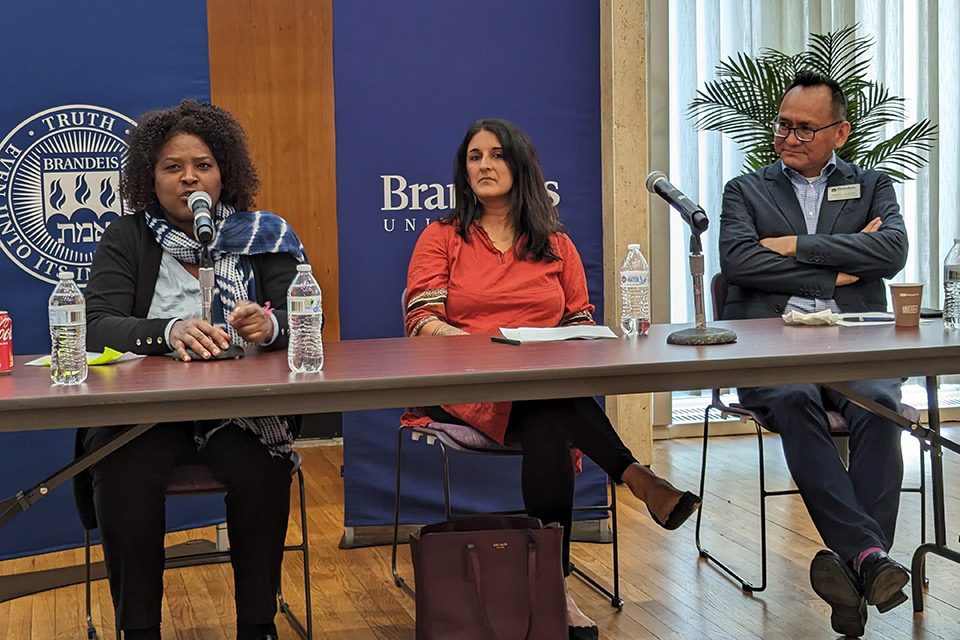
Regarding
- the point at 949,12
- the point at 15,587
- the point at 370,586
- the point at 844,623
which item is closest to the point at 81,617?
the point at 15,587

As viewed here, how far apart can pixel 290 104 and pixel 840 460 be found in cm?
321

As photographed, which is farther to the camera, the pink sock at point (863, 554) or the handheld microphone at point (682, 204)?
the pink sock at point (863, 554)

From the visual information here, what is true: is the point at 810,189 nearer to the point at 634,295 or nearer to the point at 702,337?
the point at 634,295

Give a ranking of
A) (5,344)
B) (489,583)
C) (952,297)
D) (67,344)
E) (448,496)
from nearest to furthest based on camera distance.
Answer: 1. (67,344)
2. (5,344)
3. (489,583)
4. (952,297)
5. (448,496)

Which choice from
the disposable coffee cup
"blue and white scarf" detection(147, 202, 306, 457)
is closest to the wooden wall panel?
"blue and white scarf" detection(147, 202, 306, 457)

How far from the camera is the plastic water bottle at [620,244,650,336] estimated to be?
244cm

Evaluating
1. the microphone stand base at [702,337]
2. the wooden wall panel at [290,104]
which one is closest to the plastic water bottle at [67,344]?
the microphone stand base at [702,337]

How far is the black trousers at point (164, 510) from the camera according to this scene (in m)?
2.05

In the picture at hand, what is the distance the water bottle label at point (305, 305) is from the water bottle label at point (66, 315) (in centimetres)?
39

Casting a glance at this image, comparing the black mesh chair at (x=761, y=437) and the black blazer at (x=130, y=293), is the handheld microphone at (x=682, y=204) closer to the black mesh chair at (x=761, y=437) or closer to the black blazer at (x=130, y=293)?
the black mesh chair at (x=761, y=437)

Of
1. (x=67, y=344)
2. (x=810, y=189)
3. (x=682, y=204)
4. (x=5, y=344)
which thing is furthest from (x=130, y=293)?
(x=810, y=189)

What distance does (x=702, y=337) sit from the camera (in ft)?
7.23

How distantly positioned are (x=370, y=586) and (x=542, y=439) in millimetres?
833

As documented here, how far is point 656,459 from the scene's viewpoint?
4.51 metres
